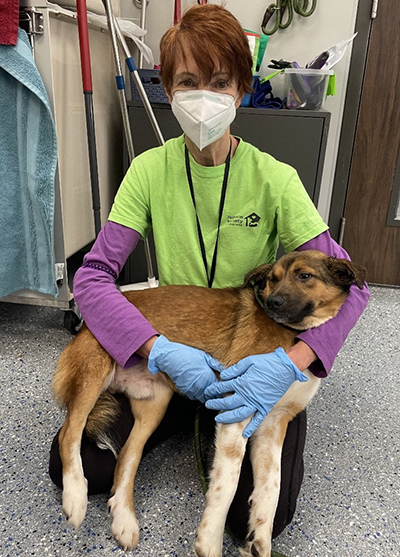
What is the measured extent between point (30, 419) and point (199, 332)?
2.26 feet

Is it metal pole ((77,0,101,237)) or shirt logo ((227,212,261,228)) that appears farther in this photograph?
metal pole ((77,0,101,237))

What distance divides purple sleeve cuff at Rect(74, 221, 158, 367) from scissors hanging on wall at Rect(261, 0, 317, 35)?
1750mm

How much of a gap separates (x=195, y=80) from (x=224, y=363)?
748mm

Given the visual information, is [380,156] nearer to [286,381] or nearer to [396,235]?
[396,235]

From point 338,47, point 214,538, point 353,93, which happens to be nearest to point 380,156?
point 353,93

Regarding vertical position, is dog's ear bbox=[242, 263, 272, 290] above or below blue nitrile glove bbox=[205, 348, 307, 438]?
above

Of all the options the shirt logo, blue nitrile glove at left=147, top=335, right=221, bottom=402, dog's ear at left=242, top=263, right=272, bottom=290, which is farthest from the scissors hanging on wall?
blue nitrile glove at left=147, top=335, right=221, bottom=402

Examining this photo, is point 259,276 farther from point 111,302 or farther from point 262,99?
point 262,99

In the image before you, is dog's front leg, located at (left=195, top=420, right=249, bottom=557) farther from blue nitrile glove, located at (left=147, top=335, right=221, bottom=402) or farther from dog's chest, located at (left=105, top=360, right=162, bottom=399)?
dog's chest, located at (left=105, top=360, right=162, bottom=399)

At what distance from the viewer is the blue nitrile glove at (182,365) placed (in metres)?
1.16

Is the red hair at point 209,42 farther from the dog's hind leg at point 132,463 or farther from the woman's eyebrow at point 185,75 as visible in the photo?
the dog's hind leg at point 132,463

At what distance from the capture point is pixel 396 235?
8.95ft

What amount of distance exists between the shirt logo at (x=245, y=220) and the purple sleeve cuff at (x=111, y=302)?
283mm

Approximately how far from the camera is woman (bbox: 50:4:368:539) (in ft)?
3.74
